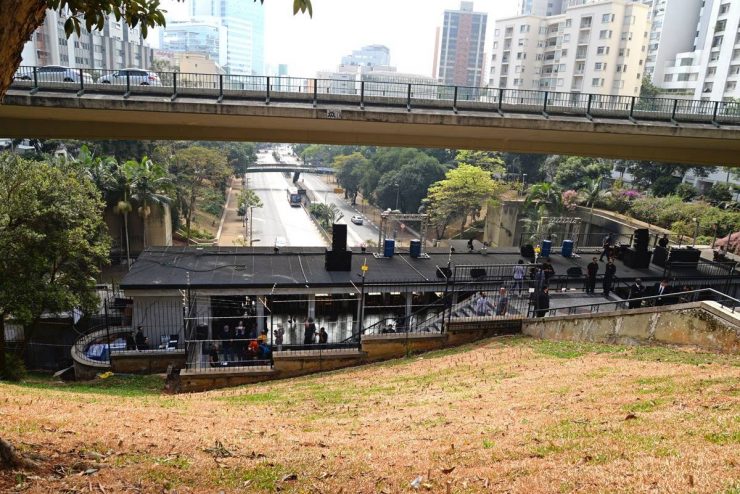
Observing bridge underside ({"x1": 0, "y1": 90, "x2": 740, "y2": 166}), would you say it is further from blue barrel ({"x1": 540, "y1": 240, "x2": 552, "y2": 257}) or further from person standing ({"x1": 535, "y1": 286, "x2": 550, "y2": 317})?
person standing ({"x1": 535, "y1": 286, "x2": 550, "y2": 317})

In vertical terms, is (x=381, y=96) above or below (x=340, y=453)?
above

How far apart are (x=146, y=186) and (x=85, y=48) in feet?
180

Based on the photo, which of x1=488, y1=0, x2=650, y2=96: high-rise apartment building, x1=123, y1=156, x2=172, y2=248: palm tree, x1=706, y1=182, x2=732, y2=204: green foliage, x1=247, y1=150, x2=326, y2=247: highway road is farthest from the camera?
x1=488, y1=0, x2=650, y2=96: high-rise apartment building

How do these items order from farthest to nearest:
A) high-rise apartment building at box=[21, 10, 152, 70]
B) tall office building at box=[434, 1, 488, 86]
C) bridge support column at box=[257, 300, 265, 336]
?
tall office building at box=[434, 1, 488, 86]
high-rise apartment building at box=[21, 10, 152, 70]
bridge support column at box=[257, 300, 265, 336]

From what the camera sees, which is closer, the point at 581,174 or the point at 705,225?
the point at 705,225

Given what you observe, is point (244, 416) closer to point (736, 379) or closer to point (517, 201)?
point (736, 379)

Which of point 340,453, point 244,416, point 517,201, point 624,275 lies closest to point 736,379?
point 340,453

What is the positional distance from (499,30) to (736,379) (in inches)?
3446

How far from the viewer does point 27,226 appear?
16.6 m

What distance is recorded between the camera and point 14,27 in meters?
4.24

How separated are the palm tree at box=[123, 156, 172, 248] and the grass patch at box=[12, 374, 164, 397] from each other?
18.8 meters

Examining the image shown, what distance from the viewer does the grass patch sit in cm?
1432

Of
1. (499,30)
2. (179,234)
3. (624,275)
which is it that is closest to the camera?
(624,275)

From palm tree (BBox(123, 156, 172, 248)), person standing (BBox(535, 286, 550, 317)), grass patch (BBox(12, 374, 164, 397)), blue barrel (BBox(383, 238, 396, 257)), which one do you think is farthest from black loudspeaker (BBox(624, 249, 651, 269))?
palm tree (BBox(123, 156, 172, 248))
